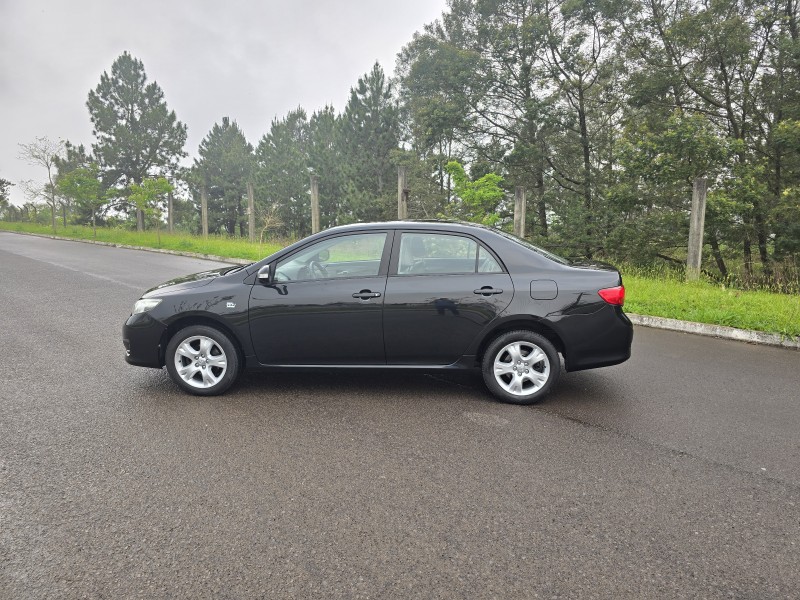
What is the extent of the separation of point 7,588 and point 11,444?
1.69m

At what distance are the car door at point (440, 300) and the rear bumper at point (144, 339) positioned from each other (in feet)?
6.74

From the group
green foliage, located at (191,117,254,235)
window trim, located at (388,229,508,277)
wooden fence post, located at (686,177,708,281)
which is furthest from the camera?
green foliage, located at (191,117,254,235)

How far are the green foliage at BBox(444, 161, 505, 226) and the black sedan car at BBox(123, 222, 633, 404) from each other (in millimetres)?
9154

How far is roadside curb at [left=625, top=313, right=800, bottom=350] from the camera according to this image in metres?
6.43

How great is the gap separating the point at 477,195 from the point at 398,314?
9856 mm

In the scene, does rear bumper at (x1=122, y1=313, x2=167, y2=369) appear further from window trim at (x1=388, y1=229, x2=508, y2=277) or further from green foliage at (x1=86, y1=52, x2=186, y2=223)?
green foliage at (x1=86, y1=52, x2=186, y2=223)

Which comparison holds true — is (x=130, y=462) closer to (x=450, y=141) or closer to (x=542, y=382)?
(x=542, y=382)

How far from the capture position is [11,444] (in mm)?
3512

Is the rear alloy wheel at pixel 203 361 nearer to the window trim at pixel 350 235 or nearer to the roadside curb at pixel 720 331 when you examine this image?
the window trim at pixel 350 235

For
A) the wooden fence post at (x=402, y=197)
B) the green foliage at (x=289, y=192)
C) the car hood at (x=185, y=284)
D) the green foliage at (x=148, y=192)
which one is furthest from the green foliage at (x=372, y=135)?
the car hood at (x=185, y=284)

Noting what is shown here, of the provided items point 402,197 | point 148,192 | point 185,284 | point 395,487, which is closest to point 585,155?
point 402,197

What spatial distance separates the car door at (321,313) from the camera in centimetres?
444

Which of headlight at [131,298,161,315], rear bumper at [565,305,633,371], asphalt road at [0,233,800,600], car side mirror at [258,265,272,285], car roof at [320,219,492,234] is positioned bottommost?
asphalt road at [0,233,800,600]

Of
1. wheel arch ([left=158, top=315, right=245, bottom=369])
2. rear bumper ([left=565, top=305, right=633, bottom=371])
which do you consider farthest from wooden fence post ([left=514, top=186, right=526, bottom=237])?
wheel arch ([left=158, top=315, right=245, bottom=369])
